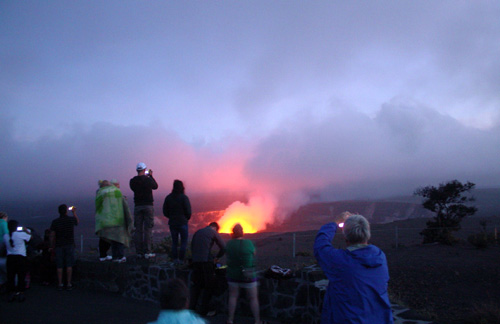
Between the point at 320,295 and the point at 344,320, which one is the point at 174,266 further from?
the point at 344,320

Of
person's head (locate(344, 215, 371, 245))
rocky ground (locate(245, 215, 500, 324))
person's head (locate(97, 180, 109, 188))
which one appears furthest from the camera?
rocky ground (locate(245, 215, 500, 324))

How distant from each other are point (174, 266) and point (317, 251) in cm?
442

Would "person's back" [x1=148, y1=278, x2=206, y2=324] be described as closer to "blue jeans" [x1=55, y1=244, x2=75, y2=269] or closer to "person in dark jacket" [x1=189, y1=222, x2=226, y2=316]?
"person in dark jacket" [x1=189, y1=222, x2=226, y2=316]

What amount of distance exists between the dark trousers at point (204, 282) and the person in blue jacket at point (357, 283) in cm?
330

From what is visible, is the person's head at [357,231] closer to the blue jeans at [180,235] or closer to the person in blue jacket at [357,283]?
the person in blue jacket at [357,283]

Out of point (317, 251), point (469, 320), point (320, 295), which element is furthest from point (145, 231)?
point (469, 320)

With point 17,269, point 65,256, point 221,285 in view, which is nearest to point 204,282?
point 221,285

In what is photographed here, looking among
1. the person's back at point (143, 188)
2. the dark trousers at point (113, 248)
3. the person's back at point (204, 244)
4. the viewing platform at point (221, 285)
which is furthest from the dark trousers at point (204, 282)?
the dark trousers at point (113, 248)

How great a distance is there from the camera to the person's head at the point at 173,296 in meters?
2.55

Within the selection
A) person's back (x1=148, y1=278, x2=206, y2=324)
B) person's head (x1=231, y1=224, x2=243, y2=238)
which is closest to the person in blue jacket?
person's back (x1=148, y1=278, x2=206, y2=324)

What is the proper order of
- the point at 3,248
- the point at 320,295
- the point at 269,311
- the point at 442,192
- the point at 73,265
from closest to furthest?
the point at 320,295 < the point at 269,311 < the point at 3,248 < the point at 73,265 < the point at 442,192

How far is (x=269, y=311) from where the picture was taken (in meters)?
5.75

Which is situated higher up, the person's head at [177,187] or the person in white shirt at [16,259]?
the person's head at [177,187]

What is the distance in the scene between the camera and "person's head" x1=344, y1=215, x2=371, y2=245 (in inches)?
114
